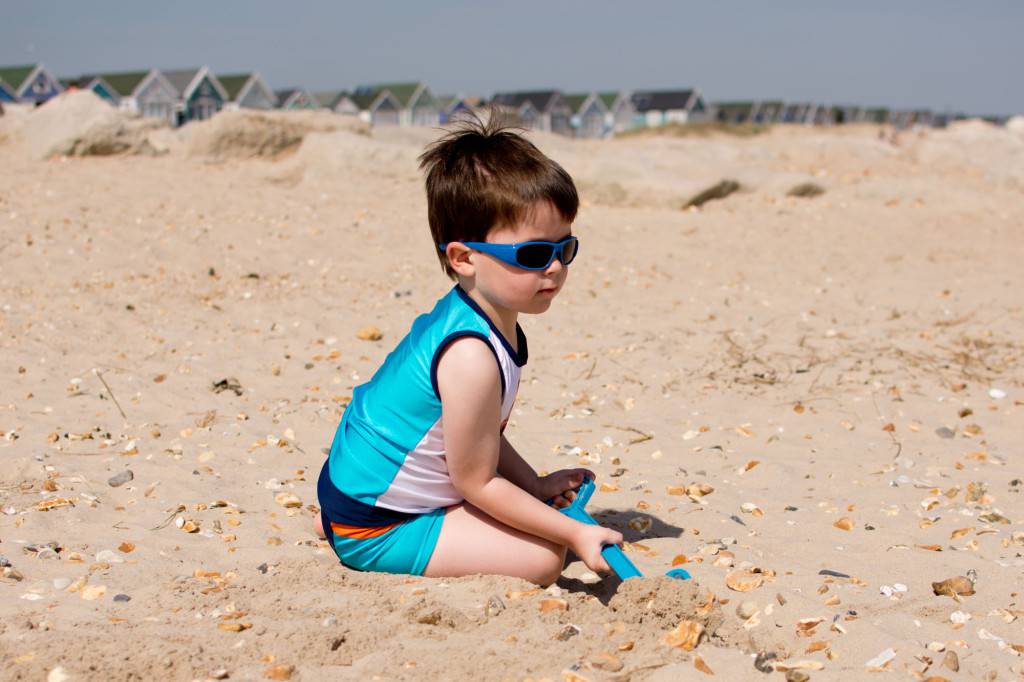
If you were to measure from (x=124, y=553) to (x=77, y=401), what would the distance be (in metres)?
2.02

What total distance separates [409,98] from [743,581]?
5113 cm

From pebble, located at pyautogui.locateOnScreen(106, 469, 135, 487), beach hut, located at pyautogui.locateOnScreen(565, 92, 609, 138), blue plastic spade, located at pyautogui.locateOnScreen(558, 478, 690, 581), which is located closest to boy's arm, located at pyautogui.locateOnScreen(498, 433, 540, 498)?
blue plastic spade, located at pyautogui.locateOnScreen(558, 478, 690, 581)

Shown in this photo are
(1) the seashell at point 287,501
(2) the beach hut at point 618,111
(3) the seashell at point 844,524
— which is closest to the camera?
(3) the seashell at point 844,524

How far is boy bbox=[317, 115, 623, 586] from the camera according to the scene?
9.18 ft

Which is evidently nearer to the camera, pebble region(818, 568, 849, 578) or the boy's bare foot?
pebble region(818, 568, 849, 578)

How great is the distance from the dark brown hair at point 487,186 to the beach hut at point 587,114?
57341 millimetres

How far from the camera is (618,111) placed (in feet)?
209

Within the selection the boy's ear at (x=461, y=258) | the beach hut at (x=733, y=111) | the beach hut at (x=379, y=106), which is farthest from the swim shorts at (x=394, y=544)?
the beach hut at (x=733, y=111)

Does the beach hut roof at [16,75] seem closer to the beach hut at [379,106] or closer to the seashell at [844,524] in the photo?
the beach hut at [379,106]

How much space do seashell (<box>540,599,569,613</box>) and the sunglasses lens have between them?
0.97 meters

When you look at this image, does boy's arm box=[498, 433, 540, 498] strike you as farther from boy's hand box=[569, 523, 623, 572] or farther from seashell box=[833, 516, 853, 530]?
seashell box=[833, 516, 853, 530]

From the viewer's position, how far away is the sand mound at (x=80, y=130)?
439 inches

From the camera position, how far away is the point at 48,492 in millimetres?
3605

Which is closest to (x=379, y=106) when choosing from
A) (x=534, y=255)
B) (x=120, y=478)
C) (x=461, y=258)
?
(x=120, y=478)
